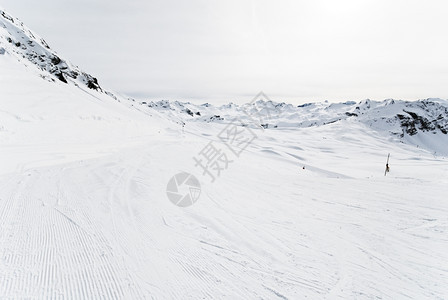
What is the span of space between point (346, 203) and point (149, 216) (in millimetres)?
6527

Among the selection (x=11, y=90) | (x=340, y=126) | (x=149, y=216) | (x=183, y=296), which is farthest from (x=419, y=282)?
(x=340, y=126)

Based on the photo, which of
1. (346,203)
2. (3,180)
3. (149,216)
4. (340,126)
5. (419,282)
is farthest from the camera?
(340,126)

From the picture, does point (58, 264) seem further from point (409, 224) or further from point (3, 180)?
point (409, 224)

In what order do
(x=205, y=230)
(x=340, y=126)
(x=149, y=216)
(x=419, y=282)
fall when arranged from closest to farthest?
(x=419, y=282), (x=205, y=230), (x=149, y=216), (x=340, y=126)

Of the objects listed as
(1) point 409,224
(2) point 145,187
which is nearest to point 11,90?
(2) point 145,187

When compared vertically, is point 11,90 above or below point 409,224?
below

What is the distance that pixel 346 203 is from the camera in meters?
8.79

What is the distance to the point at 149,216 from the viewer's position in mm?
6609

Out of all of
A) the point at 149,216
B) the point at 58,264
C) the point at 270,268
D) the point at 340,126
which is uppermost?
the point at 340,126

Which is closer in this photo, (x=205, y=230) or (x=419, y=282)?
(x=419, y=282)

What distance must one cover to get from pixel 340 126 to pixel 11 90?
115853mm

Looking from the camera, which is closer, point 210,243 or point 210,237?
point 210,243

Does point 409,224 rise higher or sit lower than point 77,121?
higher

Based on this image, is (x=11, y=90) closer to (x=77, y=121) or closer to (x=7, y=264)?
(x=77, y=121)
